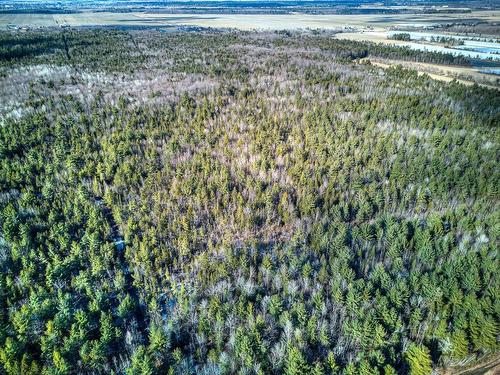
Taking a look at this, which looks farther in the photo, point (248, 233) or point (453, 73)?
point (453, 73)

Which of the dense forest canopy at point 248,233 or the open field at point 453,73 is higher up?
the open field at point 453,73

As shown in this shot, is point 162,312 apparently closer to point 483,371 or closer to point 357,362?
point 357,362

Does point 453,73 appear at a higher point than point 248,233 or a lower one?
higher

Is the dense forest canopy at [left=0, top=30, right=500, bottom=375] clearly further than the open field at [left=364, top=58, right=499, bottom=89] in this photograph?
No

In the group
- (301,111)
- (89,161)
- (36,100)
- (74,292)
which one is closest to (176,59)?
(36,100)

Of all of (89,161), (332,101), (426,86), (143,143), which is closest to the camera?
(89,161)

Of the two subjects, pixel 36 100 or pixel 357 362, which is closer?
pixel 357 362

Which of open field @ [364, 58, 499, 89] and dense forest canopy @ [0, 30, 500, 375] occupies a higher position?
open field @ [364, 58, 499, 89]

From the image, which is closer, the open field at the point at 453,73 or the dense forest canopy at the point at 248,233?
the dense forest canopy at the point at 248,233
